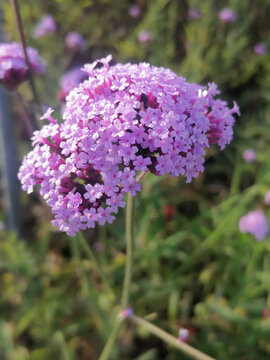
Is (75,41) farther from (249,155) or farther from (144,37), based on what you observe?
(249,155)

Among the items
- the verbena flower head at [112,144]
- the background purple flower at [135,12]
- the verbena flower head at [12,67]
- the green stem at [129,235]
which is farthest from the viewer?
the background purple flower at [135,12]

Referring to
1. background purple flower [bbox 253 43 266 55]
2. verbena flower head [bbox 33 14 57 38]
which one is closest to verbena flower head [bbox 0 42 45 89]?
verbena flower head [bbox 33 14 57 38]

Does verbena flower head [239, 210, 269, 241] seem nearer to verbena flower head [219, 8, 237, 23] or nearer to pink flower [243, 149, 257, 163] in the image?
pink flower [243, 149, 257, 163]

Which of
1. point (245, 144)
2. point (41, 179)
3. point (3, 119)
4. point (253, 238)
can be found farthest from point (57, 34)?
point (41, 179)

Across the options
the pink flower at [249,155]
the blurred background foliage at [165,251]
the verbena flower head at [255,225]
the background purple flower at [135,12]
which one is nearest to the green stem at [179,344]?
the blurred background foliage at [165,251]

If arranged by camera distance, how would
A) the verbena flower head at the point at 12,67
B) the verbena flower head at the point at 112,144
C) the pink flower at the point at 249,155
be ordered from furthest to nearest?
1. the pink flower at the point at 249,155
2. the verbena flower head at the point at 12,67
3. the verbena flower head at the point at 112,144

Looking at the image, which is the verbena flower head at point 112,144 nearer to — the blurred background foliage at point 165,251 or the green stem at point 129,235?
the green stem at point 129,235
